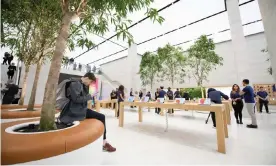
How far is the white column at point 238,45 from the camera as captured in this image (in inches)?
237

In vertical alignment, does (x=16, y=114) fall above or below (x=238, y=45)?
below

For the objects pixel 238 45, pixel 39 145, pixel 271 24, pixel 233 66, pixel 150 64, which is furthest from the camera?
pixel 150 64

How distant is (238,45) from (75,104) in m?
7.37

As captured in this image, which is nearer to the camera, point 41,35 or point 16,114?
point 16,114

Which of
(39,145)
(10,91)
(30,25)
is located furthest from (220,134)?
(10,91)

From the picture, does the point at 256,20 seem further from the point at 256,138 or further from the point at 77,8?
the point at 77,8

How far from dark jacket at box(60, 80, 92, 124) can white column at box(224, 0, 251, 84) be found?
22.2 ft

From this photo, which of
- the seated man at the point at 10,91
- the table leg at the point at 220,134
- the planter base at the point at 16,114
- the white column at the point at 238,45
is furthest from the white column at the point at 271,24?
the seated man at the point at 10,91

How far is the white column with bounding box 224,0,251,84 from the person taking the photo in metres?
6.02

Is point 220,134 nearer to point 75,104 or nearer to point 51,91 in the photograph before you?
point 75,104

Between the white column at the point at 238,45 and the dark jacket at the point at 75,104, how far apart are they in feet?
22.2

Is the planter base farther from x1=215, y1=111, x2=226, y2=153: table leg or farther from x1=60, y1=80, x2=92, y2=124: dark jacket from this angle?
x1=215, y1=111, x2=226, y2=153: table leg

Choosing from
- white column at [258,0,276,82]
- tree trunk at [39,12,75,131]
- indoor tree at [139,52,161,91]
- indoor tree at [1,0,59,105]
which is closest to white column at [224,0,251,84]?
indoor tree at [139,52,161,91]

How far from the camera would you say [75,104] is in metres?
1.83
